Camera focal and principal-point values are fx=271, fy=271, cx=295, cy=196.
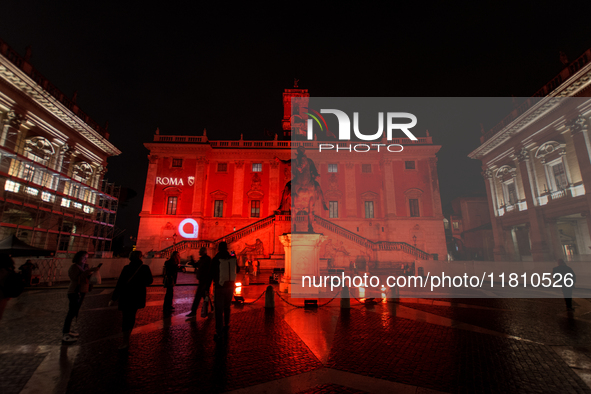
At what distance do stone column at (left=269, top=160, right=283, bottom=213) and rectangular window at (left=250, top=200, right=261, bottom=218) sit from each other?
4.55 ft

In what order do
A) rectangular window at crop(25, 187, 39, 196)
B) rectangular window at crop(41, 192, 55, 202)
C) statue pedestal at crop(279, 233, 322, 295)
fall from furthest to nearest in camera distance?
rectangular window at crop(41, 192, 55, 202) < rectangular window at crop(25, 187, 39, 196) < statue pedestal at crop(279, 233, 322, 295)

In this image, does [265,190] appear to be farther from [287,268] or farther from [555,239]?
[555,239]

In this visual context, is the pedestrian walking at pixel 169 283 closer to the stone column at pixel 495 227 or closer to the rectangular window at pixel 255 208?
the rectangular window at pixel 255 208

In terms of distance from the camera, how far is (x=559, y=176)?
20094mm

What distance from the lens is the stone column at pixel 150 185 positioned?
2930 cm

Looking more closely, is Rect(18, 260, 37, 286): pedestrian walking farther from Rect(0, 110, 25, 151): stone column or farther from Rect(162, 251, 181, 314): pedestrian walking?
Rect(0, 110, 25, 151): stone column

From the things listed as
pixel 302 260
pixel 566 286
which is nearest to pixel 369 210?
pixel 566 286

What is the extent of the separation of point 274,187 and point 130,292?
26.9 m

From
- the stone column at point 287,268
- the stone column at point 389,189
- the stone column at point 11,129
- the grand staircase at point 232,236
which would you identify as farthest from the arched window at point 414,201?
the stone column at point 11,129

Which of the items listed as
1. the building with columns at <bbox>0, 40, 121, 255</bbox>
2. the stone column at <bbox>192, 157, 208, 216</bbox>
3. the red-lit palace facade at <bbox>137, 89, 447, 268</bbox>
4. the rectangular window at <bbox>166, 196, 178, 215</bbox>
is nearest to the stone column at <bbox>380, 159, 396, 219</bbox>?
the red-lit palace facade at <bbox>137, 89, 447, 268</bbox>

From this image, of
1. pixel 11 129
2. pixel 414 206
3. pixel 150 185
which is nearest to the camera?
pixel 11 129

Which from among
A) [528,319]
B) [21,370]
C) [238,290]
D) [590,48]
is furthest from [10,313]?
[590,48]

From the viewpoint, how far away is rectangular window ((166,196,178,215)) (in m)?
29.8

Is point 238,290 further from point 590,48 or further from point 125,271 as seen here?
point 590,48
